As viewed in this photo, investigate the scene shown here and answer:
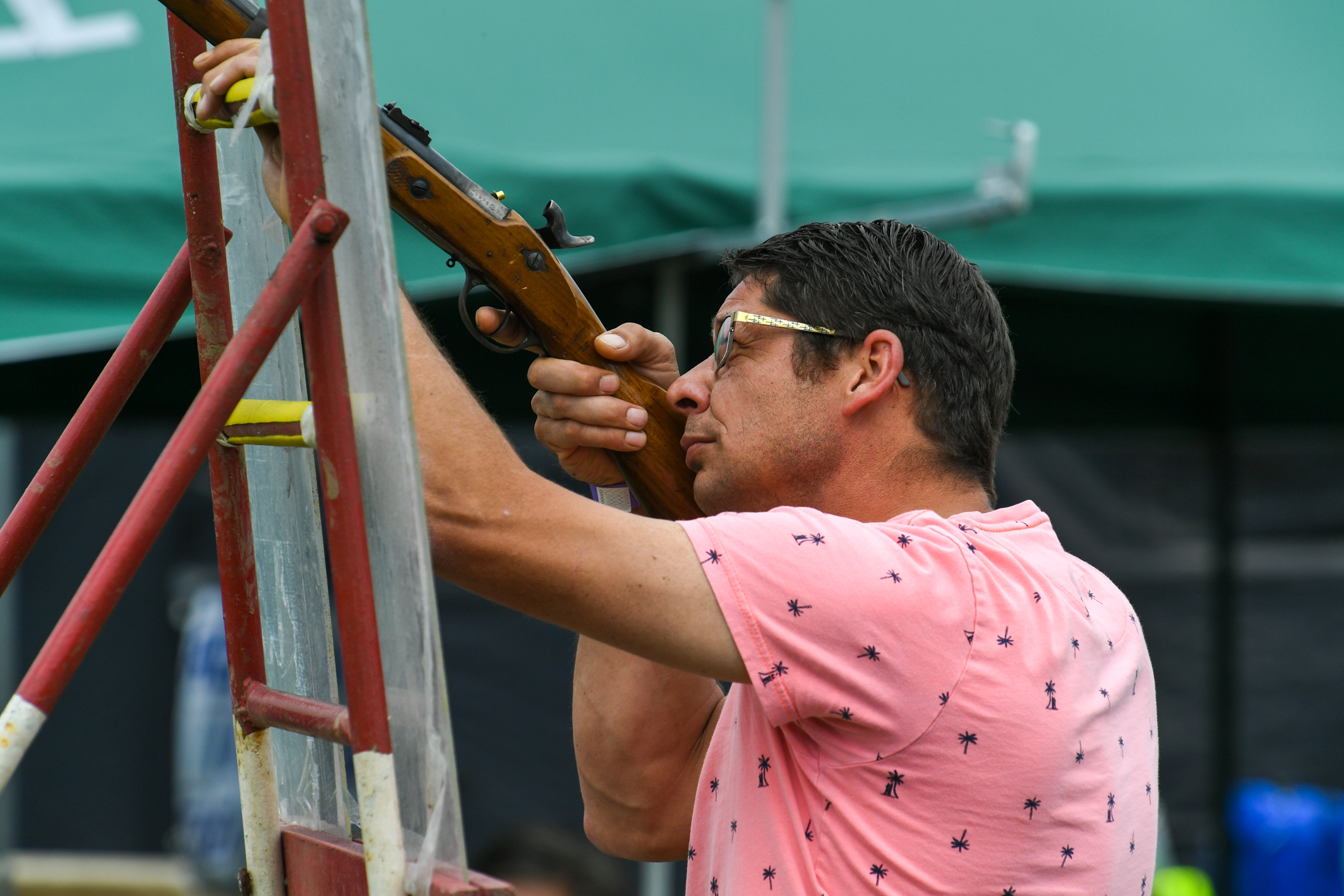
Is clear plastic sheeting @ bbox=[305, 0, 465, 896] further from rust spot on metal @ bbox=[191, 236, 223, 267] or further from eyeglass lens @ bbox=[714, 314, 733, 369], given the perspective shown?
eyeglass lens @ bbox=[714, 314, 733, 369]

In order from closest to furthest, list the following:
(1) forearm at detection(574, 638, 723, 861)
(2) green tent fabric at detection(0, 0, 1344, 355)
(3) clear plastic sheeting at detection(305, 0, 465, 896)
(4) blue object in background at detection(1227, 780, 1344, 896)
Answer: (3) clear plastic sheeting at detection(305, 0, 465, 896), (1) forearm at detection(574, 638, 723, 861), (2) green tent fabric at detection(0, 0, 1344, 355), (4) blue object in background at detection(1227, 780, 1344, 896)

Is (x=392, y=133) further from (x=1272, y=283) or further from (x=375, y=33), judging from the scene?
(x=1272, y=283)

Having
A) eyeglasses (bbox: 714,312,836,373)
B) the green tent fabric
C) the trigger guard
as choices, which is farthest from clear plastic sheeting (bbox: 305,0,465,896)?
the green tent fabric

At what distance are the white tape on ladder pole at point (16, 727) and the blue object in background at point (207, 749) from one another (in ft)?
13.1

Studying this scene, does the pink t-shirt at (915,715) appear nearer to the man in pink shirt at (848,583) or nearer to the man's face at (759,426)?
the man in pink shirt at (848,583)

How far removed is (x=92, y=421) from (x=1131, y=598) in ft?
13.1

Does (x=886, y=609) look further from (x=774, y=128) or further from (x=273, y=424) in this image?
(x=774, y=128)

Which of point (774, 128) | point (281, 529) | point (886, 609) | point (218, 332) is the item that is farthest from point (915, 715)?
point (774, 128)

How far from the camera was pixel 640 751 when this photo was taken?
1780 mm

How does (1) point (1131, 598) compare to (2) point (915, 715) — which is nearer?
(2) point (915, 715)

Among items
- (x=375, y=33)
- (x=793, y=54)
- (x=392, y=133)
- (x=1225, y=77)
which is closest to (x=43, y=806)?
(x=375, y=33)

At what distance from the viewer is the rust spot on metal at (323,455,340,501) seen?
0.98 metres

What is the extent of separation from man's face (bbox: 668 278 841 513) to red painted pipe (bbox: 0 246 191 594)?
0.66 m

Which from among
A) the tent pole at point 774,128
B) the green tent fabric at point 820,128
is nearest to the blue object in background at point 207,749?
the green tent fabric at point 820,128
